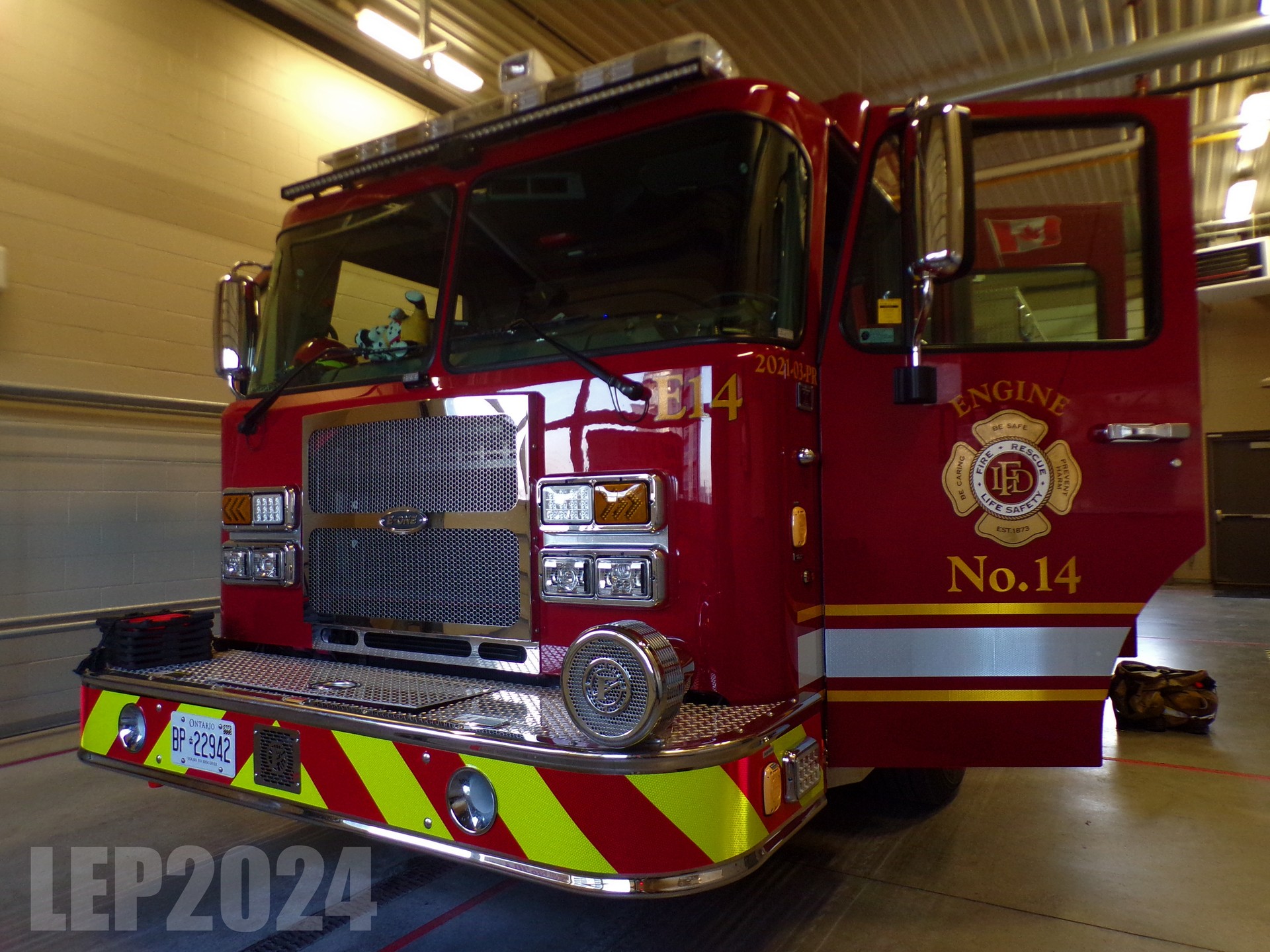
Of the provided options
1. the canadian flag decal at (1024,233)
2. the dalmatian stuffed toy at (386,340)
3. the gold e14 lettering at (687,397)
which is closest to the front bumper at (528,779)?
the gold e14 lettering at (687,397)

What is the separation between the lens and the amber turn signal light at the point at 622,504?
2.12 meters

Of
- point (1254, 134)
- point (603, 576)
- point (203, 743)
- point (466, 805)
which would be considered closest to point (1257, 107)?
point (1254, 134)

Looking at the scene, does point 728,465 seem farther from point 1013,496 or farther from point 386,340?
point 386,340

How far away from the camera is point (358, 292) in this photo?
3109 millimetres

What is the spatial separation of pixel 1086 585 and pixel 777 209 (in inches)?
51.5

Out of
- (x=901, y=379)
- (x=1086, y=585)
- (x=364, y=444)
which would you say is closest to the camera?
(x=901, y=379)

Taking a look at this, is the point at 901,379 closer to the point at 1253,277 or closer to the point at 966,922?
the point at 966,922

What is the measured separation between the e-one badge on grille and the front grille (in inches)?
24.4

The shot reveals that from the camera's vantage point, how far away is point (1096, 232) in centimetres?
250

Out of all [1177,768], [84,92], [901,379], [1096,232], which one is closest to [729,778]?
[901,379]

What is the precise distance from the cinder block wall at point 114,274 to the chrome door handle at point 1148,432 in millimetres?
4844

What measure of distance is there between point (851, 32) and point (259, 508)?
5.97 metres

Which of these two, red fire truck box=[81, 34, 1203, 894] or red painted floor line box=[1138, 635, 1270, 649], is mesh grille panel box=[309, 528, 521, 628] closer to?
red fire truck box=[81, 34, 1203, 894]

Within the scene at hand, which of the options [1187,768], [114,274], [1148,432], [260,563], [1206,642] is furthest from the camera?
[1206,642]
